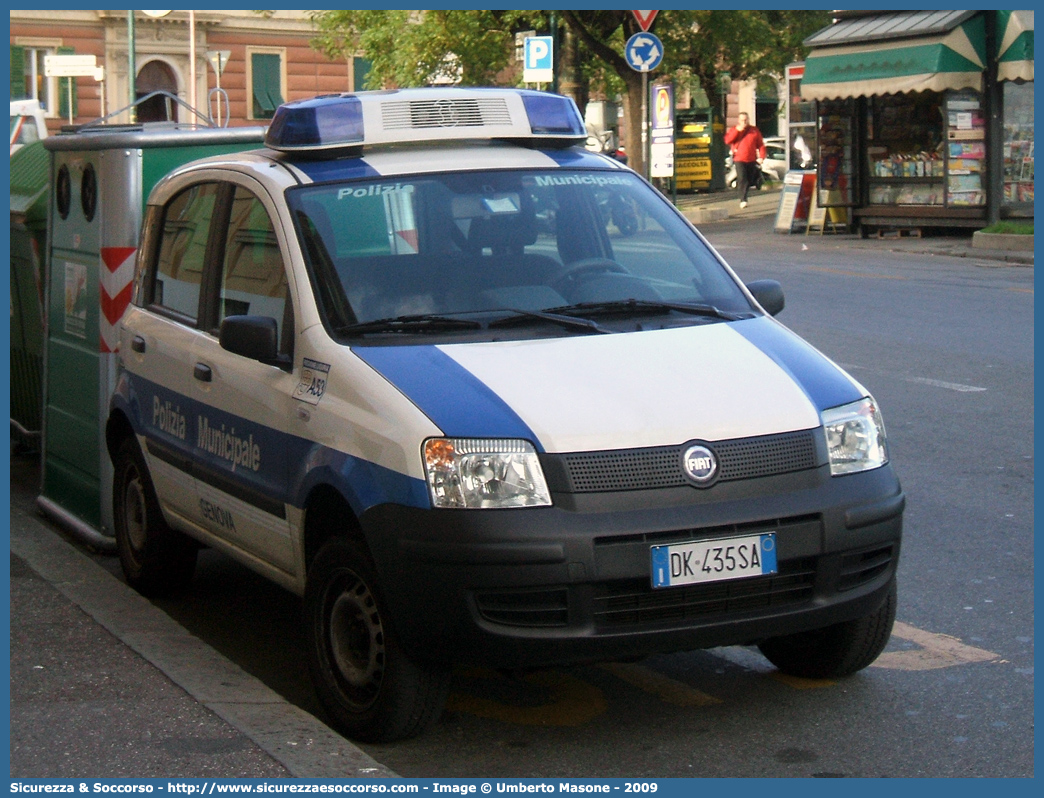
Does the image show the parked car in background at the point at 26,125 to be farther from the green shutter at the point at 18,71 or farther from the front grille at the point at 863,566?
the green shutter at the point at 18,71

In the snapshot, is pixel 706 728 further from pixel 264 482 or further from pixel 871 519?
pixel 264 482

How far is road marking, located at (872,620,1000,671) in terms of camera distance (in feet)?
17.4

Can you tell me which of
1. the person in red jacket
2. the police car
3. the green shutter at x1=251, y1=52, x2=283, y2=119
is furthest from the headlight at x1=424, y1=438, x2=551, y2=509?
the green shutter at x1=251, y1=52, x2=283, y2=119

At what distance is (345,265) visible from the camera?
510 centimetres

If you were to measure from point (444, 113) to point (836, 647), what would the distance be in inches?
88.6

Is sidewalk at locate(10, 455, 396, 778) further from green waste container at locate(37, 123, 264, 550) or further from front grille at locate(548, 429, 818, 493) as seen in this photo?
green waste container at locate(37, 123, 264, 550)

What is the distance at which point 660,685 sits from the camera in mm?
5184

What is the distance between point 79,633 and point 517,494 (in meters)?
2.01

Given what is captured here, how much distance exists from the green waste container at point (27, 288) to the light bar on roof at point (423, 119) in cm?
333

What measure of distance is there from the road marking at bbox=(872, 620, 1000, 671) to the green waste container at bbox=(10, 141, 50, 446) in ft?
16.4

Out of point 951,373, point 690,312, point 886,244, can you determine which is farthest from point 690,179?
point 690,312

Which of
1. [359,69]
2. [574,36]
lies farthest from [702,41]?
[359,69]

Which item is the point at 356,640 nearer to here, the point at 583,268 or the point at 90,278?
the point at 583,268

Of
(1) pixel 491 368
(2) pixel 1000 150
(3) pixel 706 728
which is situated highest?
(2) pixel 1000 150
